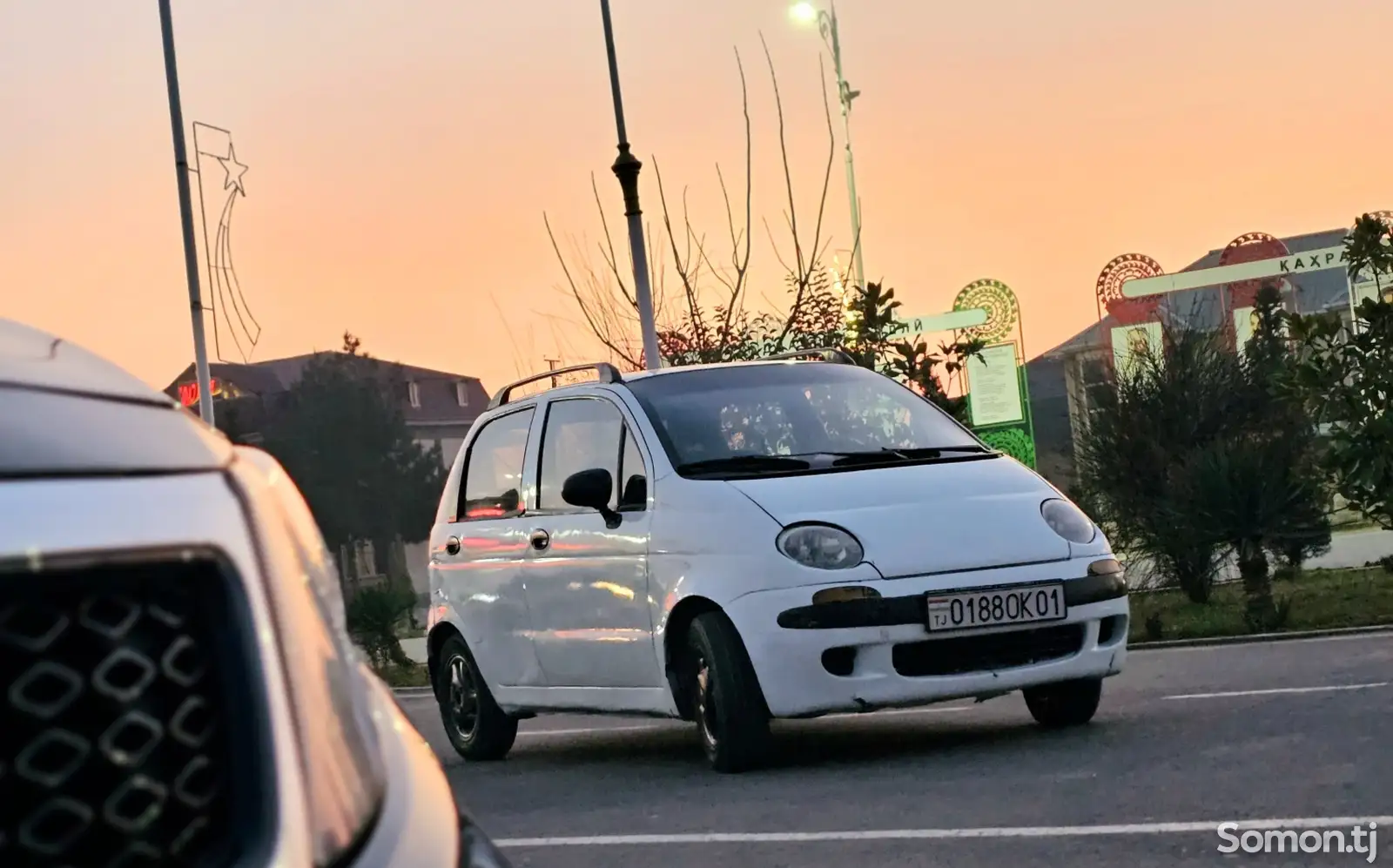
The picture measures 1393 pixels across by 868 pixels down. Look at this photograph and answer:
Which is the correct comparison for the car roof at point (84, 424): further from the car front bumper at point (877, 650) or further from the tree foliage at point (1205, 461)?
the tree foliage at point (1205, 461)

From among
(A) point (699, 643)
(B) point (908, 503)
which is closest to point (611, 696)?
(A) point (699, 643)

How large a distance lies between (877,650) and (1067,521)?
3.44 ft

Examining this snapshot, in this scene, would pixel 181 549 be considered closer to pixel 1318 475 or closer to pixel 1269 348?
pixel 1318 475

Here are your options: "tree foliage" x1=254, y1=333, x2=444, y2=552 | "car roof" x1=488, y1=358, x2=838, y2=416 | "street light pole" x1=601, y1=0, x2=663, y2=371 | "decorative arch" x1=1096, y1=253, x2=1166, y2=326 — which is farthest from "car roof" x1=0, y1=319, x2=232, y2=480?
"tree foliage" x1=254, y1=333, x2=444, y2=552

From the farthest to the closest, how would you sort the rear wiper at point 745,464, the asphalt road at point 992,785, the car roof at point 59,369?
the rear wiper at point 745,464 < the asphalt road at point 992,785 < the car roof at point 59,369

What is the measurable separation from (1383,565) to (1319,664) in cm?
1226

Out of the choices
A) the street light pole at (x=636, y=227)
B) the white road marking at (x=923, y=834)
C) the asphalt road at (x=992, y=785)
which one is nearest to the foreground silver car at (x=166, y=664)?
the asphalt road at (x=992, y=785)

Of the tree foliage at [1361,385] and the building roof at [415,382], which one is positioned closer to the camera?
the tree foliage at [1361,385]

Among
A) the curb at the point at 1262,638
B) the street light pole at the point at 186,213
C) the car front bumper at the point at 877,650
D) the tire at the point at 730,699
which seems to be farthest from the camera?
the street light pole at the point at 186,213

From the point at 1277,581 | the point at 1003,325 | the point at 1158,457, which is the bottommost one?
the point at 1277,581

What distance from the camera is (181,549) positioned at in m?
1.57

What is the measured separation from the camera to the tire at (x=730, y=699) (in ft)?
25.0

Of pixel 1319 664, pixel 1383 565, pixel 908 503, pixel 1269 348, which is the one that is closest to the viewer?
pixel 908 503

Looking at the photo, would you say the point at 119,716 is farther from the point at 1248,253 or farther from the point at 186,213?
the point at 1248,253
